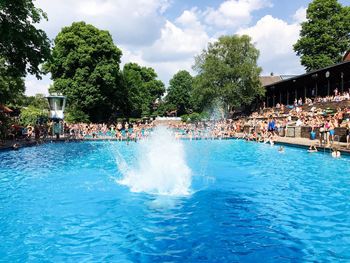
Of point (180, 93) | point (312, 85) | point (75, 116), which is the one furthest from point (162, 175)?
point (180, 93)

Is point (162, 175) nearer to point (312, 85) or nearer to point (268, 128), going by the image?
point (268, 128)

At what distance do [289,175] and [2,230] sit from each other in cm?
1155

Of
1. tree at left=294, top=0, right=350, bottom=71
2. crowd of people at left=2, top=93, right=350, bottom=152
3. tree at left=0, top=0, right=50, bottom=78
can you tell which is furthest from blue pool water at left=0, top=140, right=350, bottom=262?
tree at left=294, top=0, right=350, bottom=71

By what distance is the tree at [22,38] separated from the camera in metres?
19.9

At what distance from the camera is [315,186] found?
13273mm

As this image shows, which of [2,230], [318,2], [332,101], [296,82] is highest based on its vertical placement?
[318,2]

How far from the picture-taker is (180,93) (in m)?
101

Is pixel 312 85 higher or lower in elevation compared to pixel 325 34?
lower

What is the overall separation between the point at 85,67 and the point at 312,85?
31.0m

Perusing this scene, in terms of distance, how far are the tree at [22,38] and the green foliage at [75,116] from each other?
28.4 m

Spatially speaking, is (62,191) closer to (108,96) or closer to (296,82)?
(296,82)

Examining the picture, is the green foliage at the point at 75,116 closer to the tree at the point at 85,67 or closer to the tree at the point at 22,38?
the tree at the point at 85,67

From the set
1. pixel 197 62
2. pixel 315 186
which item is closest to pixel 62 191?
pixel 315 186

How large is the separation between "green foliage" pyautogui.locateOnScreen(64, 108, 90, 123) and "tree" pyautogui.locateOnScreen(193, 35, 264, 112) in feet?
55.4
